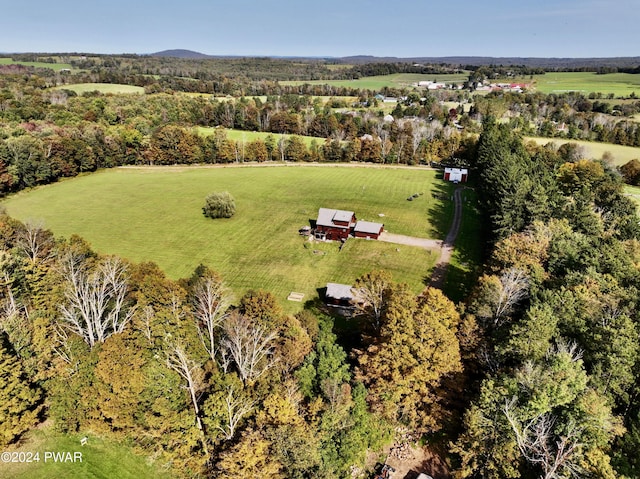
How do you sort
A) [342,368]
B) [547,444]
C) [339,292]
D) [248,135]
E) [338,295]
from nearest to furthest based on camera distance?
[547,444] < [342,368] < [338,295] < [339,292] < [248,135]

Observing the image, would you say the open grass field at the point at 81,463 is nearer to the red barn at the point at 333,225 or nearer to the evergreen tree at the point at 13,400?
the evergreen tree at the point at 13,400

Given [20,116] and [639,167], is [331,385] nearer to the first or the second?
[639,167]

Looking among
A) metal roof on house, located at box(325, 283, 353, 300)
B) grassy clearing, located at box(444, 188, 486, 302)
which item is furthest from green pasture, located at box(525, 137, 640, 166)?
metal roof on house, located at box(325, 283, 353, 300)

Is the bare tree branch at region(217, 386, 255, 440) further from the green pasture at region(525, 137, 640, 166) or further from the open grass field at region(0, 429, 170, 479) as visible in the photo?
the green pasture at region(525, 137, 640, 166)

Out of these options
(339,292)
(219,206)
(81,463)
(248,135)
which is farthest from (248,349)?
(248,135)

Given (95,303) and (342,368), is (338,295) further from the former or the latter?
(95,303)

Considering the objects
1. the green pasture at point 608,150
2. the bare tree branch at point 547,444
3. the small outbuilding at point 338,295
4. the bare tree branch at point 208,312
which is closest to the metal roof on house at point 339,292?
the small outbuilding at point 338,295
